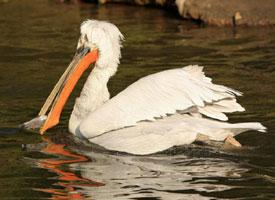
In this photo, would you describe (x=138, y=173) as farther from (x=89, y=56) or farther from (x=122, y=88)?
(x=122, y=88)

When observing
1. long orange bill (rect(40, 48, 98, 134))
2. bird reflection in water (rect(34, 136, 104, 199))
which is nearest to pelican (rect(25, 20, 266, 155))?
bird reflection in water (rect(34, 136, 104, 199))

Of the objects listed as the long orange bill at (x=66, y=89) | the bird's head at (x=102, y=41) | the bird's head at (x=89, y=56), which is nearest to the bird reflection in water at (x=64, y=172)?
the long orange bill at (x=66, y=89)

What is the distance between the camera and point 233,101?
7.96 meters

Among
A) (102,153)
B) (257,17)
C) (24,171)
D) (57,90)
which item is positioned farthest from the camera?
(257,17)

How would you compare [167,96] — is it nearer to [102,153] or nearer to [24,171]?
[102,153]

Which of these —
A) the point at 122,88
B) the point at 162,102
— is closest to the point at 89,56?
the point at 162,102

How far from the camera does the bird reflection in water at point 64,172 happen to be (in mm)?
6695

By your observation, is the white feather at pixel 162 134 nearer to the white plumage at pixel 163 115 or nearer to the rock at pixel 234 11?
the white plumage at pixel 163 115

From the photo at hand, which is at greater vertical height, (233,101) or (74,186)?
(233,101)

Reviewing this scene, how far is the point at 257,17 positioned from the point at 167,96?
20.5 feet

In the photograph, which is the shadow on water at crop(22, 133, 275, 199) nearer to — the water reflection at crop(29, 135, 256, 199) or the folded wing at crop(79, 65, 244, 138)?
the water reflection at crop(29, 135, 256, 199)

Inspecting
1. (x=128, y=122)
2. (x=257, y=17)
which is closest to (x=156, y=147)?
(x=128, y=122)

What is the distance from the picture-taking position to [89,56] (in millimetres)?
8625

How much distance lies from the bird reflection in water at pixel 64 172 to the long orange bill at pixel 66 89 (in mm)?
182
